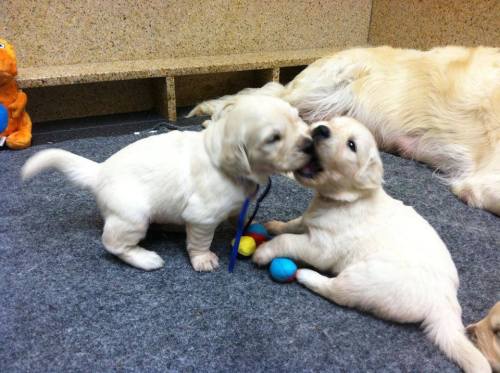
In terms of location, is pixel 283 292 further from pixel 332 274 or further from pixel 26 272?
pixel 26 272

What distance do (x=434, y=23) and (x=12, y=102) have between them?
245 cm

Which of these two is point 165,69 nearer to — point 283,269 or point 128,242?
point 128,242

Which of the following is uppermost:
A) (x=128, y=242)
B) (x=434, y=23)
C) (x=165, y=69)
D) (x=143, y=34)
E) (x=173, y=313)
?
(x=434, y=23)

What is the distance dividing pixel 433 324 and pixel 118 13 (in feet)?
7.39

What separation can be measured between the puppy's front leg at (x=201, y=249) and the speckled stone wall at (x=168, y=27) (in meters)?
1.71

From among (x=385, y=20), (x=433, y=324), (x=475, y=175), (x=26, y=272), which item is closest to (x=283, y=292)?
(x=433, y=324)

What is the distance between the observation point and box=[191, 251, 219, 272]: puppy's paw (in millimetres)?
1156

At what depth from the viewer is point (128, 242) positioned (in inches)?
43.9

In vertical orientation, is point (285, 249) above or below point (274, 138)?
below

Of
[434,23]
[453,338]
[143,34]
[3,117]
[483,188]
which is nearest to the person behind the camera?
[453,338]

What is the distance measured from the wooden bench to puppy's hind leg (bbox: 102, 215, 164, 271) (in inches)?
49.6

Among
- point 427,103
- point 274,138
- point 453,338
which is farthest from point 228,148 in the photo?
point 427,103

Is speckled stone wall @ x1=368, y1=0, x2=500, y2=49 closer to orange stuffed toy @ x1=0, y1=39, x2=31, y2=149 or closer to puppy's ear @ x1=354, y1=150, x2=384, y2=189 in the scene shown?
puppy's ear @ x1=354, y1=150, x2=384, y2=189

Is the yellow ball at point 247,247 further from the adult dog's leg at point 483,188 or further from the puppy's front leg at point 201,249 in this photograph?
the adult dog's leg at point 483,188
